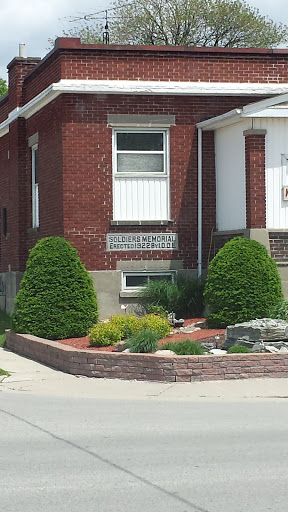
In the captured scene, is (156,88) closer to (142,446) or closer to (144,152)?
(144,152)

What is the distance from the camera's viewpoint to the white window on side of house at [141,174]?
20281 mm

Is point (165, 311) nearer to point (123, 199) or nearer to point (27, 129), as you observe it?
point (123, 199)

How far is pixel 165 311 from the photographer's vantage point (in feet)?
62.9

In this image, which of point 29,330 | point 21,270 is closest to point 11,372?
point 29,330

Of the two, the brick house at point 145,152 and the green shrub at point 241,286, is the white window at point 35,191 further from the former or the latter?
the green shrub at point 241,286

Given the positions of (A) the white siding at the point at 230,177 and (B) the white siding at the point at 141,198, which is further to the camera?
(B) the white siding at the point at 141,198

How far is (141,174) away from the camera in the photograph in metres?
20.3

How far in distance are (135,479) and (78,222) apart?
12.4m

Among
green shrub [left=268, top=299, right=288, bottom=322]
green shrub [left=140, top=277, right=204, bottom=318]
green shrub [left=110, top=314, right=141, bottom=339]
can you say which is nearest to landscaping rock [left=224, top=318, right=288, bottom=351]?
green shrub [left=268, top=299, right=288, bottom=322]

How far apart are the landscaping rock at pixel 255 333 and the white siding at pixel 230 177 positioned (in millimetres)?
4144

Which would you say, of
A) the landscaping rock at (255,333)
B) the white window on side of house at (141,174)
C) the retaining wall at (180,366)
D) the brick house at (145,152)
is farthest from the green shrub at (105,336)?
the white window on side of house at (141,174)

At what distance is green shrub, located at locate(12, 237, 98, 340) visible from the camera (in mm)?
17781

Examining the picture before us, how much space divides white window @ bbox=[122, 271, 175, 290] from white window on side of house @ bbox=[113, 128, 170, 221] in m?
1.24

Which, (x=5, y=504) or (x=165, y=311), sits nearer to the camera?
(x=5, y=504)
